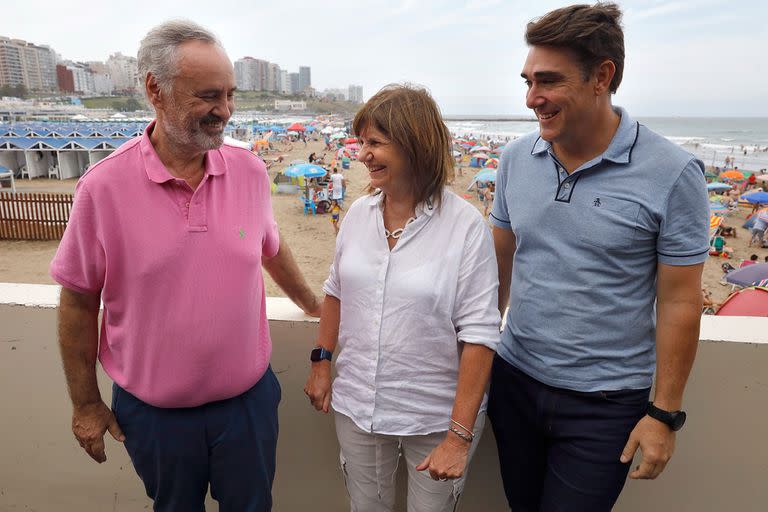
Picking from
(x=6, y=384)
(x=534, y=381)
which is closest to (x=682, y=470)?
(x=534, y=381)

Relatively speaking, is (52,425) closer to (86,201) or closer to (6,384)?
(6,384)

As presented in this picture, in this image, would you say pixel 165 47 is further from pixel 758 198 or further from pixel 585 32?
pixel 758 198

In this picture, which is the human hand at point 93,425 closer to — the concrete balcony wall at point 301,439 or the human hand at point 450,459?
the concrete balcony wall at point 301,439

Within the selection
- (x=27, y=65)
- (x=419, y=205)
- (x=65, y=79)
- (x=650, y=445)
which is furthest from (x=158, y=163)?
(x=65, y=79)

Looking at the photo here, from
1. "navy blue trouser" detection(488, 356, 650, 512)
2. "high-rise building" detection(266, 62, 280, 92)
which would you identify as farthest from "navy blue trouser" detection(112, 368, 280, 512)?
"high-rise building" detection(266, 62, 280, 92)

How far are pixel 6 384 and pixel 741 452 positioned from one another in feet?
8.64

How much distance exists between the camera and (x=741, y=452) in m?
1.73

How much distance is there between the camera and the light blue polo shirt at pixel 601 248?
125 centimetres

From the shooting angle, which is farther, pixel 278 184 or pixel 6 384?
pixel 278 184

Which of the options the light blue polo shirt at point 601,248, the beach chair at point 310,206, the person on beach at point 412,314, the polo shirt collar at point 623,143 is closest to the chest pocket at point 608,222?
the light blue polo shirt at point 601,248

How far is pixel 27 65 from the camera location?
343 feet

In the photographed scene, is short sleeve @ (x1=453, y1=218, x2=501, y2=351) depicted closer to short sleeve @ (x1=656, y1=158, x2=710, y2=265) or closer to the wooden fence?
short sleeve @ (x1=656, y1=158, x2=710, y2=265)

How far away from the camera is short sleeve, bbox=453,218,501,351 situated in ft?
4.43

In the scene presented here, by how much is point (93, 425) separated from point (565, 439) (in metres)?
1.31
